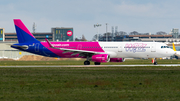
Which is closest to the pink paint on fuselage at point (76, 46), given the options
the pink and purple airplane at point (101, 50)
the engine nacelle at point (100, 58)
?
the pink and purple airplane at point (101, 50)

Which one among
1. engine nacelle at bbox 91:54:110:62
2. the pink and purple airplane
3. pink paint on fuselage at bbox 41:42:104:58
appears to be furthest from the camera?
pink paint on fuselage at bbox 41:42:104:58

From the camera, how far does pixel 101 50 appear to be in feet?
166

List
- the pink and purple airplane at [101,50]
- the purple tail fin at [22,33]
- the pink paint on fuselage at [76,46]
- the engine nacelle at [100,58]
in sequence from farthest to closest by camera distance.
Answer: the purple tail fin at [22,33]
the pink paint on fuselage at [76,46]
the pink and purple airplane at [101,50]
the engine nacelle at [100,58]

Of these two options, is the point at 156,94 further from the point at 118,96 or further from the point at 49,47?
the point at 49,47

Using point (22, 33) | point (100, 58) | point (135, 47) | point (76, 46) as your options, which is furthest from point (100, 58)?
point (22, 33)

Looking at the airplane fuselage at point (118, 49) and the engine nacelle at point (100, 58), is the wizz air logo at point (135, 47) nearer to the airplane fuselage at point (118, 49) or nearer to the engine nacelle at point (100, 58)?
the airplane fuselage at point (118, 49)

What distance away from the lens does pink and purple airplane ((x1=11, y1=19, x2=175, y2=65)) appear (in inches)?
1930

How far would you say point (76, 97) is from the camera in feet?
50.9

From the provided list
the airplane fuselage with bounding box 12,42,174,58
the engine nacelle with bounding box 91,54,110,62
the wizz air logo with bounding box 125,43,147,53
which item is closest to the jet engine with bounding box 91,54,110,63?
the engine nacelle with bounding box 91,54,110,62

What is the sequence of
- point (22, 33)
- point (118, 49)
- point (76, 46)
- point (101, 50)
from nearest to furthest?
point (118, 49) < point (101, 50) < point (76, 46) < point (22, 33)

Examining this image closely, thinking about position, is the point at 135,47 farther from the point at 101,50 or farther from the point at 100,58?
the point at 100,58

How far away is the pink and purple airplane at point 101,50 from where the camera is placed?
161 feet

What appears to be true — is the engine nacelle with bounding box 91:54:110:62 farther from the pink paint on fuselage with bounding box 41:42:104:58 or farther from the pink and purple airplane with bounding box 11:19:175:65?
the pink paint on fuselage with bounding box 41:42:104:58

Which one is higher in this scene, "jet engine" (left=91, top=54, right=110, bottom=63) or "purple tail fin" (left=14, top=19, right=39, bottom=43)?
"purple tail fin" (left=14, top=19, right=39, bottom=43)
